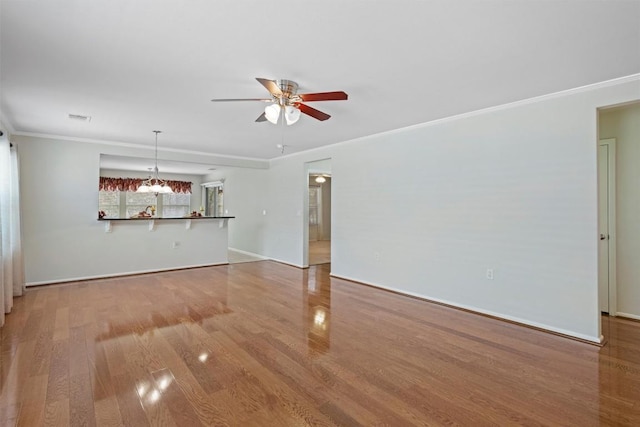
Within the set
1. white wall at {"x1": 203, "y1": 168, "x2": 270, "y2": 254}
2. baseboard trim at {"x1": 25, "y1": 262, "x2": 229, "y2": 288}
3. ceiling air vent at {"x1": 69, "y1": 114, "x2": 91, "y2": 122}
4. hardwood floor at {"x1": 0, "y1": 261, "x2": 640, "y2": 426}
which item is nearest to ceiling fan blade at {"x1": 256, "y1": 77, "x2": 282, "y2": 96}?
hardwood floor at {"x1": 0, "y1": 261, "x2": 640, "y2": 426}

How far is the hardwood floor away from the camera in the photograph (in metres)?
1.98

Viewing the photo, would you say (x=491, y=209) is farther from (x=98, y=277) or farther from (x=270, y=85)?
(x=98, y=277)

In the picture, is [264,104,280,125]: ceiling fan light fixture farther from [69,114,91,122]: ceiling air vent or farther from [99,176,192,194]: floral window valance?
[99,176,192,194]: floral window valance

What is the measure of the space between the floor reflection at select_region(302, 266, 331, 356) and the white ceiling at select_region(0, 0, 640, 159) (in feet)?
7.74

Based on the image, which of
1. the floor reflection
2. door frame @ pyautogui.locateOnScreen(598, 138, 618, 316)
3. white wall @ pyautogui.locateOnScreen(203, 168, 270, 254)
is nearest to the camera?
the floor reflection

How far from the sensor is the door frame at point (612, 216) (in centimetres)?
371

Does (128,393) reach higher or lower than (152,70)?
lower

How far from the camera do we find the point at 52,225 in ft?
16.8

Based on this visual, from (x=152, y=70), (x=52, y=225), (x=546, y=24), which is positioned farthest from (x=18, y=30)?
(x=52, y=225)

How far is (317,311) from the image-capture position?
12.8 ft

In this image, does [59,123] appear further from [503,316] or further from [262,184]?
[503,316]

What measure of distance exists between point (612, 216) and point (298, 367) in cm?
395

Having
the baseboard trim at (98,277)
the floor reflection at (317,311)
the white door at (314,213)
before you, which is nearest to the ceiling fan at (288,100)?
the floor reflection at (317,311)

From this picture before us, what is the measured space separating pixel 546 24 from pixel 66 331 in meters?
4.71
